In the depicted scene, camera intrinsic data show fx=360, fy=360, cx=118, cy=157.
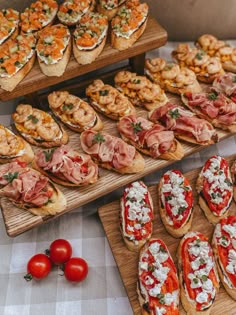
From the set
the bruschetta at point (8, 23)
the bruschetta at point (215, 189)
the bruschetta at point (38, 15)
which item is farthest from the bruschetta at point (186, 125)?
the bruschetta at point (8, 23)

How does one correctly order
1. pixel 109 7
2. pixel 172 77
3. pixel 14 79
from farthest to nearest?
pixel 172 77 → pixel 109 7 → pixel 14 79

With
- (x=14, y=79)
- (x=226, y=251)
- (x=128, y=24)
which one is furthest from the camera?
(x=128, y=24)

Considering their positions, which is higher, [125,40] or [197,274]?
[125,40]

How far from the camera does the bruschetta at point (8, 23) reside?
2.54m

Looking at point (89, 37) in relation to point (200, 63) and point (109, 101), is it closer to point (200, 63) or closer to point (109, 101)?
point (109, 101)

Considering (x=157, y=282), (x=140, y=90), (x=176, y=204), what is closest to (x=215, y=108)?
(x=140, y=90)

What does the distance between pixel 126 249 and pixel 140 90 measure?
1202 mm

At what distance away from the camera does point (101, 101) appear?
266 cm

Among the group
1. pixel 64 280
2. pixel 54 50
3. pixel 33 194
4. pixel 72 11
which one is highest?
pixel 72 11

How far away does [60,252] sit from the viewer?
7.45 feet

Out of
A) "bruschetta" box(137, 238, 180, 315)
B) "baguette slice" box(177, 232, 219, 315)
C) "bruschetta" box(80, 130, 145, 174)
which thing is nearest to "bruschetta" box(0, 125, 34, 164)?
"bruschetta" box(80, 130, 145, 174)

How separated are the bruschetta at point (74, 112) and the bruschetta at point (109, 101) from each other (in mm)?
81

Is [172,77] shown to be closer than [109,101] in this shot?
No

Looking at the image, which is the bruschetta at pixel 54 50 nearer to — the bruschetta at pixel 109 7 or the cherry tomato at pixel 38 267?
the bruschetta at pixel 109 7
